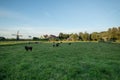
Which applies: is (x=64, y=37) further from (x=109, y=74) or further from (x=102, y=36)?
(x=109, y=74)

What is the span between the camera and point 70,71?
11.1m

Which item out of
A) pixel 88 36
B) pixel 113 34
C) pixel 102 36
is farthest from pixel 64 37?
pixel 113 34

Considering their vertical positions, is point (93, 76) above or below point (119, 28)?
below

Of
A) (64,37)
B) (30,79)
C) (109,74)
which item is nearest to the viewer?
(30,79)

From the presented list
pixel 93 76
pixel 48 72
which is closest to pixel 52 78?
pixel 48 72

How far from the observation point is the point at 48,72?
10.7 metres

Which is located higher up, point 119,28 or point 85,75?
point 119,28

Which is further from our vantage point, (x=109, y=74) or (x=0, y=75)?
(x=109, y=74)

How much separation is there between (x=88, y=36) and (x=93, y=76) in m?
120

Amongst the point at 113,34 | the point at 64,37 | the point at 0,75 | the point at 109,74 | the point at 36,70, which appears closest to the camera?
the point at 0,75

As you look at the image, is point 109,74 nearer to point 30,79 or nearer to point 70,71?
point 70,71

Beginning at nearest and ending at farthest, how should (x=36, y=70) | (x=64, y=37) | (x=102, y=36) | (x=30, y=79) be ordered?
(x=30, y=79) < (x=36, y=70) < (x=102, y=36) < (x=64, y=37)

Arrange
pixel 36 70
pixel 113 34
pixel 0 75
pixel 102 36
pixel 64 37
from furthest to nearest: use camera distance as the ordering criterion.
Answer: pixel 64 37
pixel 102 36
pixel 113 34
pixel 36 70
pixel 0 75

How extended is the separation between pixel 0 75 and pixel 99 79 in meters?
6.92
